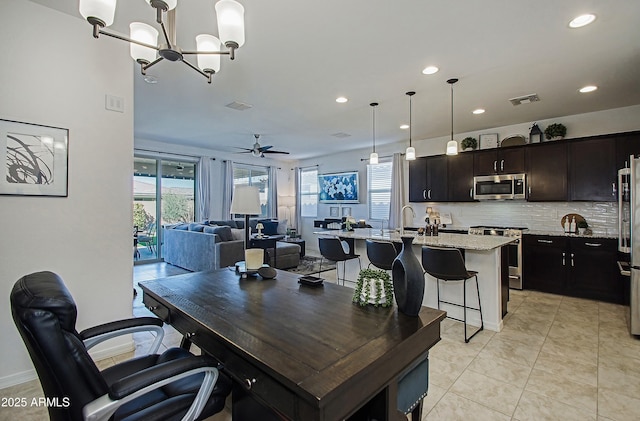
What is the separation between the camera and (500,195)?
202 inches

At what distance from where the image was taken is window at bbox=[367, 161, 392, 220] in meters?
7.17

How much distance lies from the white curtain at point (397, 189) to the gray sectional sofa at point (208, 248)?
7.62 feet

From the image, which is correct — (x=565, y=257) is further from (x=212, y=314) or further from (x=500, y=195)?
(x=212, y=314)

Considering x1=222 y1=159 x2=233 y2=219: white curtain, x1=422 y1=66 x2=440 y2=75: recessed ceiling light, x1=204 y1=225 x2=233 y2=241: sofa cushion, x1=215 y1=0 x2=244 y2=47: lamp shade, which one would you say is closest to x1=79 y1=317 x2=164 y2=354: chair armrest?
x1=215 y1=0 x2=244 y2=47: lamp shade

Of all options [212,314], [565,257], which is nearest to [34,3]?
[212,314]

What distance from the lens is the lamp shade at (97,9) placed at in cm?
142

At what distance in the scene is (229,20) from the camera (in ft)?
5.28

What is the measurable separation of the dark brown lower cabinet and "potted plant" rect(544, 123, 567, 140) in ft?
5.23

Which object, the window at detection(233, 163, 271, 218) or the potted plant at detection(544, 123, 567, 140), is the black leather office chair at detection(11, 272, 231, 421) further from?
the window at detection(233, 163, 271, 218)

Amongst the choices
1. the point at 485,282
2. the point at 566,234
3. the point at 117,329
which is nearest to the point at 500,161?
the point at 566,234

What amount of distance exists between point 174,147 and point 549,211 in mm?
7709

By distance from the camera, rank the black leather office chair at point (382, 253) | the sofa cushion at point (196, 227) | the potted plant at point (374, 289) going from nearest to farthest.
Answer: the potted plant at point (374, 289) < the black leather office chair at point (382, 253) < the sofa cushion at point (196, 227)

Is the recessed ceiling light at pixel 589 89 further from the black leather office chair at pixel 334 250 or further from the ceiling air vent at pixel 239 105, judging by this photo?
the ceiling air vent at pixel 239 105

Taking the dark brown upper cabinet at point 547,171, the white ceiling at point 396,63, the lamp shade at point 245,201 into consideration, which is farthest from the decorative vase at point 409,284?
the dark brown upper cabinet at point 547,171
